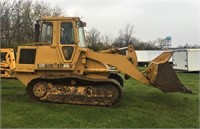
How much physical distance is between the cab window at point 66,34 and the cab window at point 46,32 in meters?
0.41

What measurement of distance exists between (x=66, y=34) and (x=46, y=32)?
29.1 inches

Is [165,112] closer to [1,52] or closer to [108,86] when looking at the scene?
[108,86]

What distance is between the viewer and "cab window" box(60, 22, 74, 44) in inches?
470

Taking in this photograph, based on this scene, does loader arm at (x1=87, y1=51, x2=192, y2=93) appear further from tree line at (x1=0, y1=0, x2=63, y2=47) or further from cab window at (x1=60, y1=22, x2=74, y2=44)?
tree line at (x1=0, y1=0, x2=63, y2=47)

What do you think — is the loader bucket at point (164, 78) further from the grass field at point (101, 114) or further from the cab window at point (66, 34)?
the cab window at point (66, 34)

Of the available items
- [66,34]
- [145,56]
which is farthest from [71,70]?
[145,56]

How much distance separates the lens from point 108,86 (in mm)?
11555

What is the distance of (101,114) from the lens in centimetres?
1027

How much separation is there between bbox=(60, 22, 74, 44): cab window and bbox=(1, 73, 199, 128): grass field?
84.8 inches

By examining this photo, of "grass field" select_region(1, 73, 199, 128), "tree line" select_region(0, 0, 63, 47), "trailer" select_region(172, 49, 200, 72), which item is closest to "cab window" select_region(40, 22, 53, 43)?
"grass field" select_region(1, 73, 199, 128)

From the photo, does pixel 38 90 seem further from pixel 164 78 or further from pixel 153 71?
pixel 164 78

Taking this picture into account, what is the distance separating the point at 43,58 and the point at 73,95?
163 cm

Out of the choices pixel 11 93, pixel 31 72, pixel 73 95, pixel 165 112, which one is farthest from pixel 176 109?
pixel 11 93

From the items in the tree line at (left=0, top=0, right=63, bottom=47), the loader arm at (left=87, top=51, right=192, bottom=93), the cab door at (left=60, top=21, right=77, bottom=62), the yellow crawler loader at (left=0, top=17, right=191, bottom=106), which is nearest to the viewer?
the yellow crawler loader at (left=0, top=17, right=191, bottom=106)
